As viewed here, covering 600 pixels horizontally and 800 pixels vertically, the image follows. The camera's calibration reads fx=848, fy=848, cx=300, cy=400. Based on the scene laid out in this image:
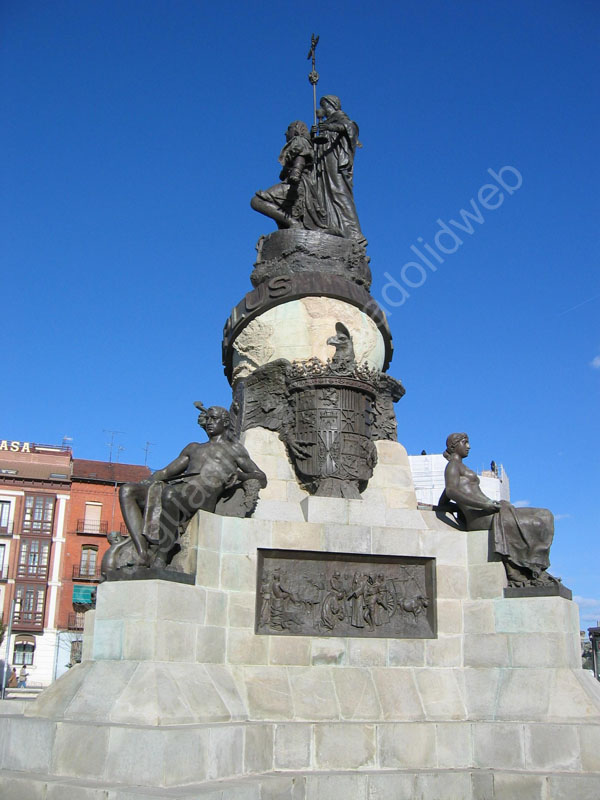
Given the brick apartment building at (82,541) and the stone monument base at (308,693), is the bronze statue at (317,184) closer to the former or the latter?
the stone monument base at (308,693)

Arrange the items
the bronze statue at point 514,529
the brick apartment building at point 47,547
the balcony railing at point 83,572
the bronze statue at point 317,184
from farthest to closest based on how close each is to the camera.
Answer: the balcony railing at point 83,572, the brick apartment building at point 47,547, the bronze statue at point 317,184, the bronze statue at point 514,529

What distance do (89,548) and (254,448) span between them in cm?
4261

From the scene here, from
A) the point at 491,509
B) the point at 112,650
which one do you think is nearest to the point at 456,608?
the point at 491,509

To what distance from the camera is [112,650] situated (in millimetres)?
9844

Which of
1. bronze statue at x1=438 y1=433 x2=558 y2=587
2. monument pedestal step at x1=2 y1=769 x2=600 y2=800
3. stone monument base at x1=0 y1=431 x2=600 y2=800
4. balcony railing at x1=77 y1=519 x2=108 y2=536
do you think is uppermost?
balcony railing at x1=77 y1=519 x2=108 y2=536

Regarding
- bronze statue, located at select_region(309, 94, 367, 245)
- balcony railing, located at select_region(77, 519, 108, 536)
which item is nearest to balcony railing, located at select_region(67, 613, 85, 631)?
balcony railing, located at select_region(77, 519, 108, 536)

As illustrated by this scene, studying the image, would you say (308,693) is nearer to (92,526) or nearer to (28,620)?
(28,620)

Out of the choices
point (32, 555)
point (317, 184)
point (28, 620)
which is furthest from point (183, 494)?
point (32, 555)

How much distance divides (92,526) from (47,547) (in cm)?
300

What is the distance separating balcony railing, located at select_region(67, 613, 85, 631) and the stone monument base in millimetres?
39603

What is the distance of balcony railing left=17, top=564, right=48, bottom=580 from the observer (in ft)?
166

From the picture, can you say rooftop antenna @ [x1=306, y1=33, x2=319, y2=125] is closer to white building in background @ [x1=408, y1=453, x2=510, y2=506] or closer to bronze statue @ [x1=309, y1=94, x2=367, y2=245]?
bronze statue @ [x1=309, y1=94, x2=367, y2=245]

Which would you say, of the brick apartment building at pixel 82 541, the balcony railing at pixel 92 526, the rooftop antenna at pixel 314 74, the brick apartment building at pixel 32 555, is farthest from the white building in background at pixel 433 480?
the rooftop antenna at pixel 314 74

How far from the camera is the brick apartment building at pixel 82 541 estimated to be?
4965cm
